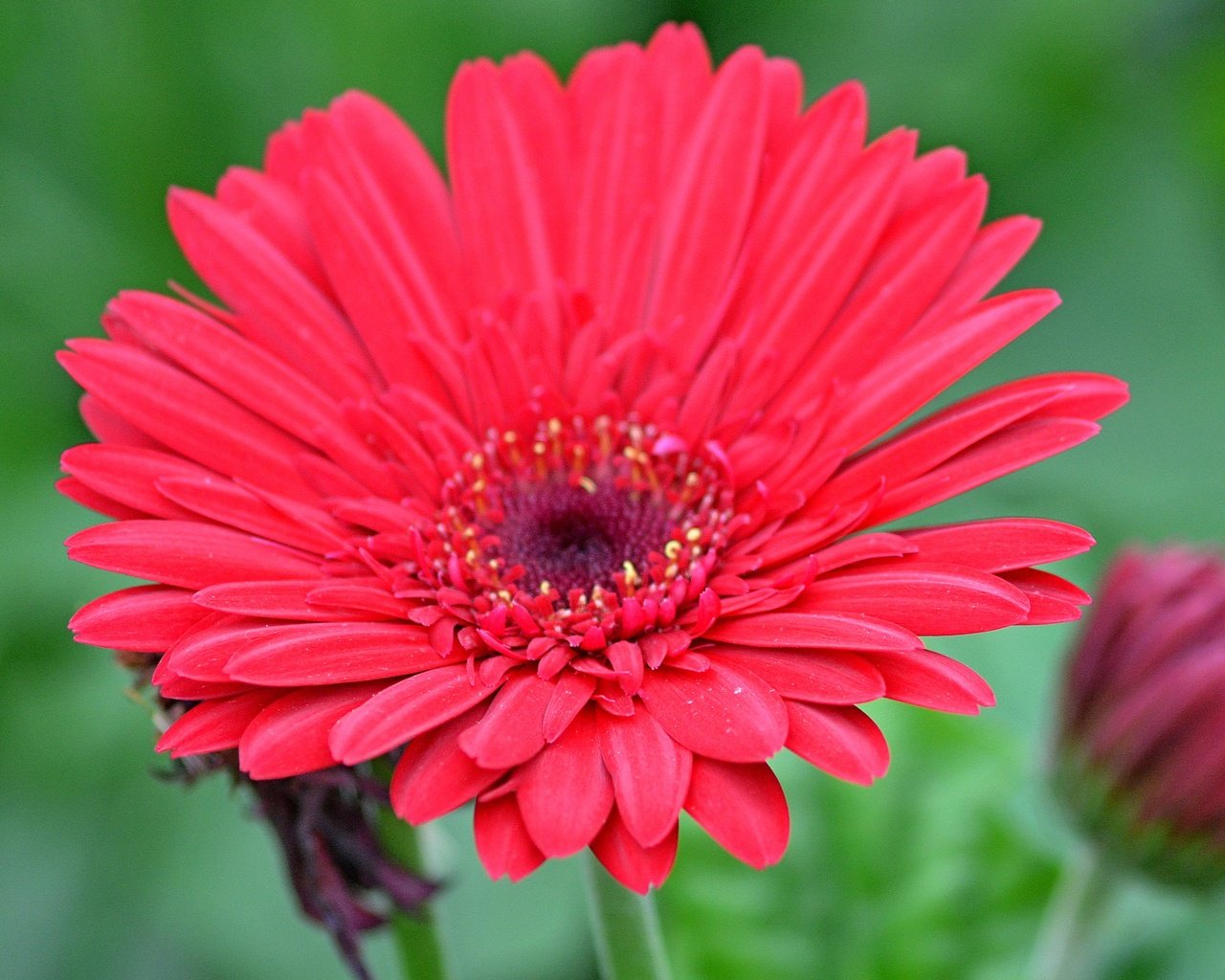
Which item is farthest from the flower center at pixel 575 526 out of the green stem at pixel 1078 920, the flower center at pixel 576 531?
the green stem at pixel 1078 920

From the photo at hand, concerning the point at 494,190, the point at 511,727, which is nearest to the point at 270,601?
the point at 511,727

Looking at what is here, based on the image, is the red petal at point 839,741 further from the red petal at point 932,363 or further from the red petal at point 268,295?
the red petal at point 268,295

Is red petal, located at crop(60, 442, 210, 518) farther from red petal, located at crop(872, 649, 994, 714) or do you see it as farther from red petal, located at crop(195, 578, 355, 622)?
red petal, located at crop(872, 649, 994, 714)

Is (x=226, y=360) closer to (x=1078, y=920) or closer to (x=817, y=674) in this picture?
(x=817, y=674)

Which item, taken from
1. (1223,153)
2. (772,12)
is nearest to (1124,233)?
(1223,153)

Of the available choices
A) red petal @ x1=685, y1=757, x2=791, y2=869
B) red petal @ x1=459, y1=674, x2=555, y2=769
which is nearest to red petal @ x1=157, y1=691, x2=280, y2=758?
red petal @ x1=459, y1=674, x2=555, y2=769

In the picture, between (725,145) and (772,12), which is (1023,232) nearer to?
(725,145)
